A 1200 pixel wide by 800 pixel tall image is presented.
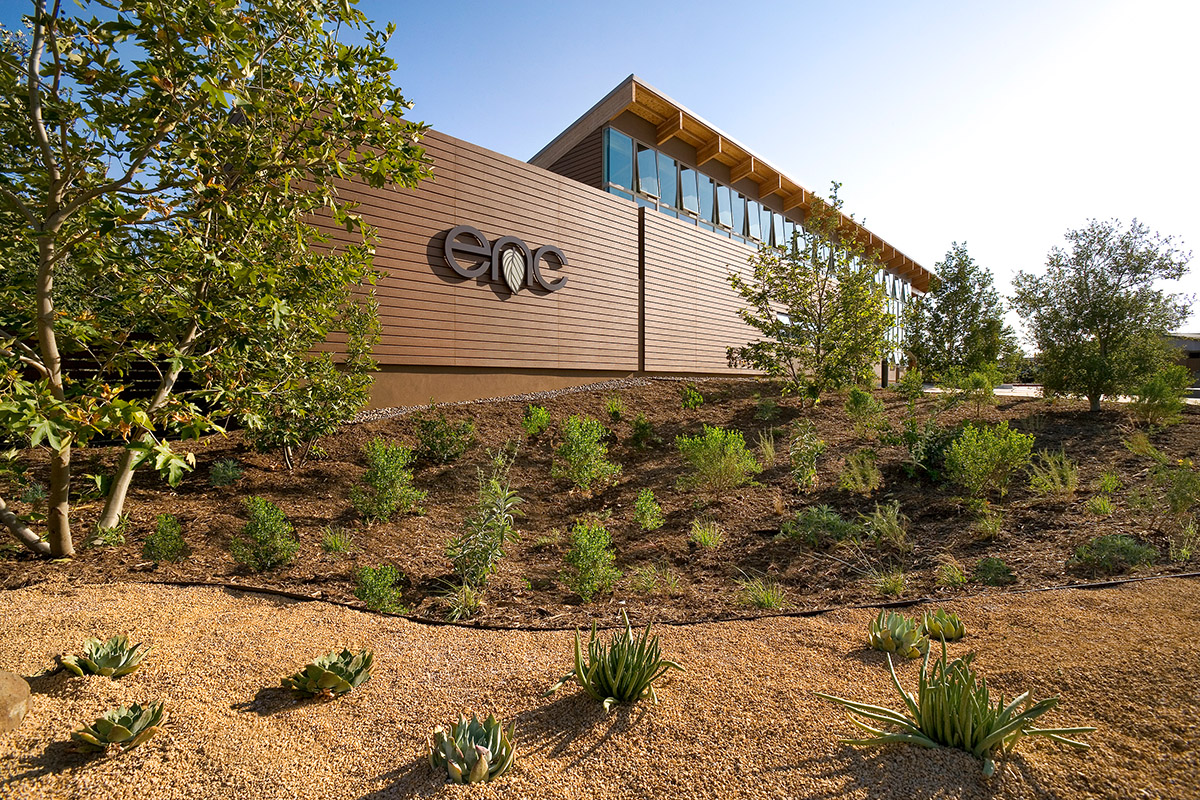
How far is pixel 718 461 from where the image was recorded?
17.9 feet

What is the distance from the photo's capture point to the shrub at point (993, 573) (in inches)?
135

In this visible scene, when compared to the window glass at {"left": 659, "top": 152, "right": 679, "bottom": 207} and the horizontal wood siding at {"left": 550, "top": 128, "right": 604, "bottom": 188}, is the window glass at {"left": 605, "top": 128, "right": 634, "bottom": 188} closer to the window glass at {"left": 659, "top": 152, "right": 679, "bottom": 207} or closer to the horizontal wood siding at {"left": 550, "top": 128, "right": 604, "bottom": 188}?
the horizontal wood siding at {"left": 550, "top": 128, "right": 604, "bottom": 188}

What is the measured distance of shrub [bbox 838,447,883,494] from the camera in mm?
5309

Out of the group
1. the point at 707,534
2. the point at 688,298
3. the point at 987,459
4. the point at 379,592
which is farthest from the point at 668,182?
the point at 379,592

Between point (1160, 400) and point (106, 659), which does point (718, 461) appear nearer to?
point (106, 659)

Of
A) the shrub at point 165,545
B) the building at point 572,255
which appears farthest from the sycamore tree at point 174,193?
the building at point 572,255

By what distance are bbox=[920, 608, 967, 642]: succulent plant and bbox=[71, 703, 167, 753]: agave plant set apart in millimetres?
3284

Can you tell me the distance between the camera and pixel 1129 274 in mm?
8430

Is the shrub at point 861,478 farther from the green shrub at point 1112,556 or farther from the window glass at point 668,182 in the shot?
the window glass at point 668,182

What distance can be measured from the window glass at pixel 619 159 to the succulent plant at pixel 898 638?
43.4 ft

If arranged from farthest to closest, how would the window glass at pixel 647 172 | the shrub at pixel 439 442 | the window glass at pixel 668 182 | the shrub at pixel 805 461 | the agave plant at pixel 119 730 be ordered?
the window glass at pixel 668 182 → the window glass at pixel 647 172 → the shrub at pixel 439 442 → the shrub at pixel 805 461 → the agave plant at pixel 119 730

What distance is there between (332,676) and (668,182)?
15.5 metres

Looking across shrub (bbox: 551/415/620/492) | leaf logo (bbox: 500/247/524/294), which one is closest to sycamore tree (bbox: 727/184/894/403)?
leaf logo (bbox: 500/247/524/294)

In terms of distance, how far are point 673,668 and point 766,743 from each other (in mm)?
635
